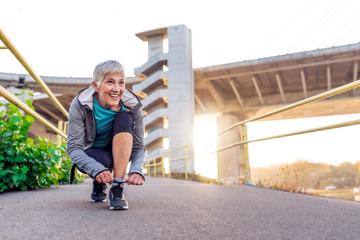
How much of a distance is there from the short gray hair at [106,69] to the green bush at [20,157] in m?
1.67

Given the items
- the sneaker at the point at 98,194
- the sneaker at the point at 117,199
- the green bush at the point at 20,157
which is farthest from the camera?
the green bush at the point at 20,157

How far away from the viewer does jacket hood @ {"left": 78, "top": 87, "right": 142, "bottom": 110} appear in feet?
7.48

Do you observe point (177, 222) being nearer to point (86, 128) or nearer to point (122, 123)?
point (122, 123)

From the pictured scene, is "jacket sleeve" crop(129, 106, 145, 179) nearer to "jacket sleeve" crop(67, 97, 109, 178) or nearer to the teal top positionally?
the teal top

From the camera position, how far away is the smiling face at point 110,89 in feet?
7.36

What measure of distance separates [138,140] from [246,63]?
1875cm

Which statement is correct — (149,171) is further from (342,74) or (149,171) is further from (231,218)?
(231,218)

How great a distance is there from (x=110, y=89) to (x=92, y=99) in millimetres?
163

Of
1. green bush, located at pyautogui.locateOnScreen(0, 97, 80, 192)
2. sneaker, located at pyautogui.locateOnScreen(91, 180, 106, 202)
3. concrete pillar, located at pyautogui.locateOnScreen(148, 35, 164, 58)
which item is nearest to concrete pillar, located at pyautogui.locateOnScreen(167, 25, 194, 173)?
concrete pillar, located at pyautogui.locateOnScreen(148, 35, 164, 58)

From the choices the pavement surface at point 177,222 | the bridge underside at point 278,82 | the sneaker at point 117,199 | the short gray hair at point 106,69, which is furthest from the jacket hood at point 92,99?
the bridge underside at point 278,82

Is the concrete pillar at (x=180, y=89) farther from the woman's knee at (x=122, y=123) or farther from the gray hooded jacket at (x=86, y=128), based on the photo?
the woman's knee at (x=122, y=123)

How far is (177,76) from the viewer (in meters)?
21.1

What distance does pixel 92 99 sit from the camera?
2.30 m

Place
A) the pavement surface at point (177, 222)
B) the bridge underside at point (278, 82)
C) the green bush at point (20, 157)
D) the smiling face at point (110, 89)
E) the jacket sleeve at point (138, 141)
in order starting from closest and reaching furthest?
the pavement surface at point (177, 222) → the smiling face at point (110, 89) → the jacket sleeve at point (138, 141) → the green bush at point (20, 157) → the bridge underside at point (278, 82)
